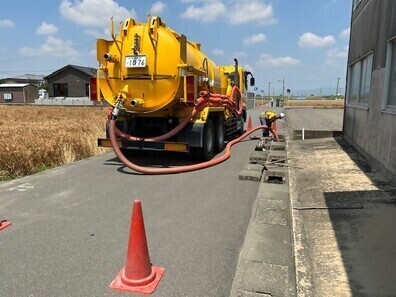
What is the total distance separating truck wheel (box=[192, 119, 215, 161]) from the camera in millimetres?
8375

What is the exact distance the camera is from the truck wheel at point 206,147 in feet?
27.5

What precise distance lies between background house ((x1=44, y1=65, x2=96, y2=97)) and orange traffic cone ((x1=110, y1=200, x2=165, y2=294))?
2179 inches

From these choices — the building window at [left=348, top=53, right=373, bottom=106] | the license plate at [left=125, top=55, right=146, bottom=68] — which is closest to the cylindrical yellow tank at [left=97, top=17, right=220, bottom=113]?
the license plate at [left=125, top=55, right=146, bottom=68]

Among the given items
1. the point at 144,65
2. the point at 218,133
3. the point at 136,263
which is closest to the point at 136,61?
the point at 144,65

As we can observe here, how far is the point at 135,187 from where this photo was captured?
6.24m

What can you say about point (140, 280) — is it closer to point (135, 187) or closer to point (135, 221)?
point (135, 221)

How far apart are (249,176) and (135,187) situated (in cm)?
222

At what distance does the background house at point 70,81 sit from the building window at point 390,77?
175 feet

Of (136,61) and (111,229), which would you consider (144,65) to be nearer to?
(136,61)

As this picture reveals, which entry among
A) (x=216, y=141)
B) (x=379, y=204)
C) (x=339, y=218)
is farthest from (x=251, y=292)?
(x=216, y=141)

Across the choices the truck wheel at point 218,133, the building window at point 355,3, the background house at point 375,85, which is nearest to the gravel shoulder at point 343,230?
the background house at point 375,85

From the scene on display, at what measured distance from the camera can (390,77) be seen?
264 inches

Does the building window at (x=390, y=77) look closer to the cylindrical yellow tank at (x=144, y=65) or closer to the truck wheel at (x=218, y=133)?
the cylindrical yellow tank at (x=144, y=65)

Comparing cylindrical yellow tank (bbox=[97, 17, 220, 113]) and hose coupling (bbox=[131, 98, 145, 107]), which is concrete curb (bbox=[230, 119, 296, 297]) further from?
hose coupling (bbox=[131, 98, 145, 107])
